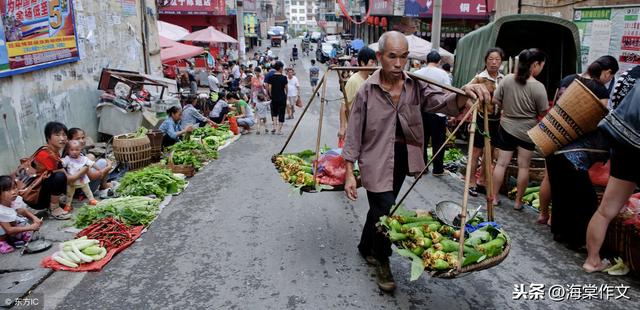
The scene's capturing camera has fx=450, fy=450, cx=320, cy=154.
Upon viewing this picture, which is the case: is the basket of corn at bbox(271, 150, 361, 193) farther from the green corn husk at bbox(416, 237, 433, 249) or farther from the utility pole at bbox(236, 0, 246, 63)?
the utility pole at bbox(236, 0, 246, 63)

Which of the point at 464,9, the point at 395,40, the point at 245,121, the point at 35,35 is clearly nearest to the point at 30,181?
the point at 35,35

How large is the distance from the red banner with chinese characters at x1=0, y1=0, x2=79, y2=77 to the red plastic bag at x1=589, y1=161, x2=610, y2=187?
7959 mm

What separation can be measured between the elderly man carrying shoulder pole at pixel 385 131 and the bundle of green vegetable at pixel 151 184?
372cm

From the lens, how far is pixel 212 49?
2906 cm

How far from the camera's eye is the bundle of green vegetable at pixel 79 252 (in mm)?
4359

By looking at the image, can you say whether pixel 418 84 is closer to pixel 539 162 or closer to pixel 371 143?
pixel 371 143

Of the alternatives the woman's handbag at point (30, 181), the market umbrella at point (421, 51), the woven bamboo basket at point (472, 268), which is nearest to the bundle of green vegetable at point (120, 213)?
the woman's handbag at point (30, 181)

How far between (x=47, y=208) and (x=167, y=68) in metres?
15.5

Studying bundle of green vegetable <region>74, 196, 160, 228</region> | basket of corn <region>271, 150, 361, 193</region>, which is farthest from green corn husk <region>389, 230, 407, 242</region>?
bundle of green vegetable <region>74, 196, 160, 228</region>

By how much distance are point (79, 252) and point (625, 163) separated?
A: 4917mm

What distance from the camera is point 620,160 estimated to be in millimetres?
3555

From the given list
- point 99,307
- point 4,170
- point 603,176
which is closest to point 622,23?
point 603,176

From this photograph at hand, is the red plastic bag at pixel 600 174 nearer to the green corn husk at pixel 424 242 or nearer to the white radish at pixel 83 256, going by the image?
the green corn husk at pixel 424 242

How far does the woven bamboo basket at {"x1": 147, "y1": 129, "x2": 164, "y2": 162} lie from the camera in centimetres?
857
